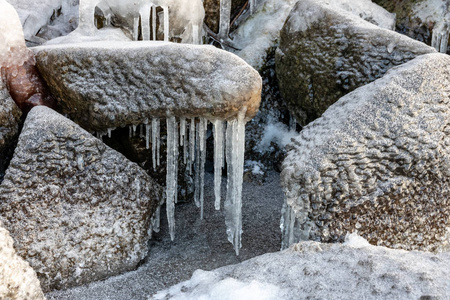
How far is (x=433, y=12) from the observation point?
4.24 m

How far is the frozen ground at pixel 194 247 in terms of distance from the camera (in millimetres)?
2219

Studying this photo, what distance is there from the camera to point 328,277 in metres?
1.66

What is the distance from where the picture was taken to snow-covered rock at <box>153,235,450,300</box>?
1.54 metres

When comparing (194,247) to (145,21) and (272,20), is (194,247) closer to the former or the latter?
(145,21)

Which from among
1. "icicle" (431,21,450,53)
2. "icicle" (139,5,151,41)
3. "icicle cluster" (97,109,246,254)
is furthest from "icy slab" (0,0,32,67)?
"icicle" (431,21,450,53)

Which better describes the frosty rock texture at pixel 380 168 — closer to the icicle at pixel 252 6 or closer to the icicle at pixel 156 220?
the icicle at pixel 156 220

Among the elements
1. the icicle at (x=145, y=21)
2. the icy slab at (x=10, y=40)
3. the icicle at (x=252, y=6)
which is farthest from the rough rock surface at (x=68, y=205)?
the icicle at (x=252, y=6)

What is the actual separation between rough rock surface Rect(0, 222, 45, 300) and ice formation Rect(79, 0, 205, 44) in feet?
6.79

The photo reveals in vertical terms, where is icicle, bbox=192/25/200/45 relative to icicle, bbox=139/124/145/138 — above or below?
above

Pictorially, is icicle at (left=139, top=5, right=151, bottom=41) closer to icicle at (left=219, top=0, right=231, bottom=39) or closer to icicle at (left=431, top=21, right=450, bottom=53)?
icicle at (left=219, top=0, right=231, bottom=39)

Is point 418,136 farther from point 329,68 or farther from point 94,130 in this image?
point 94,130

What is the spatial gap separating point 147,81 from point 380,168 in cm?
123

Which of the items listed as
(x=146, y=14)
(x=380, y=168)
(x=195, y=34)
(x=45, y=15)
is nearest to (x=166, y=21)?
(x=146, y=14)

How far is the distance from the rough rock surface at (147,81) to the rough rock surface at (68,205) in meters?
0.22
